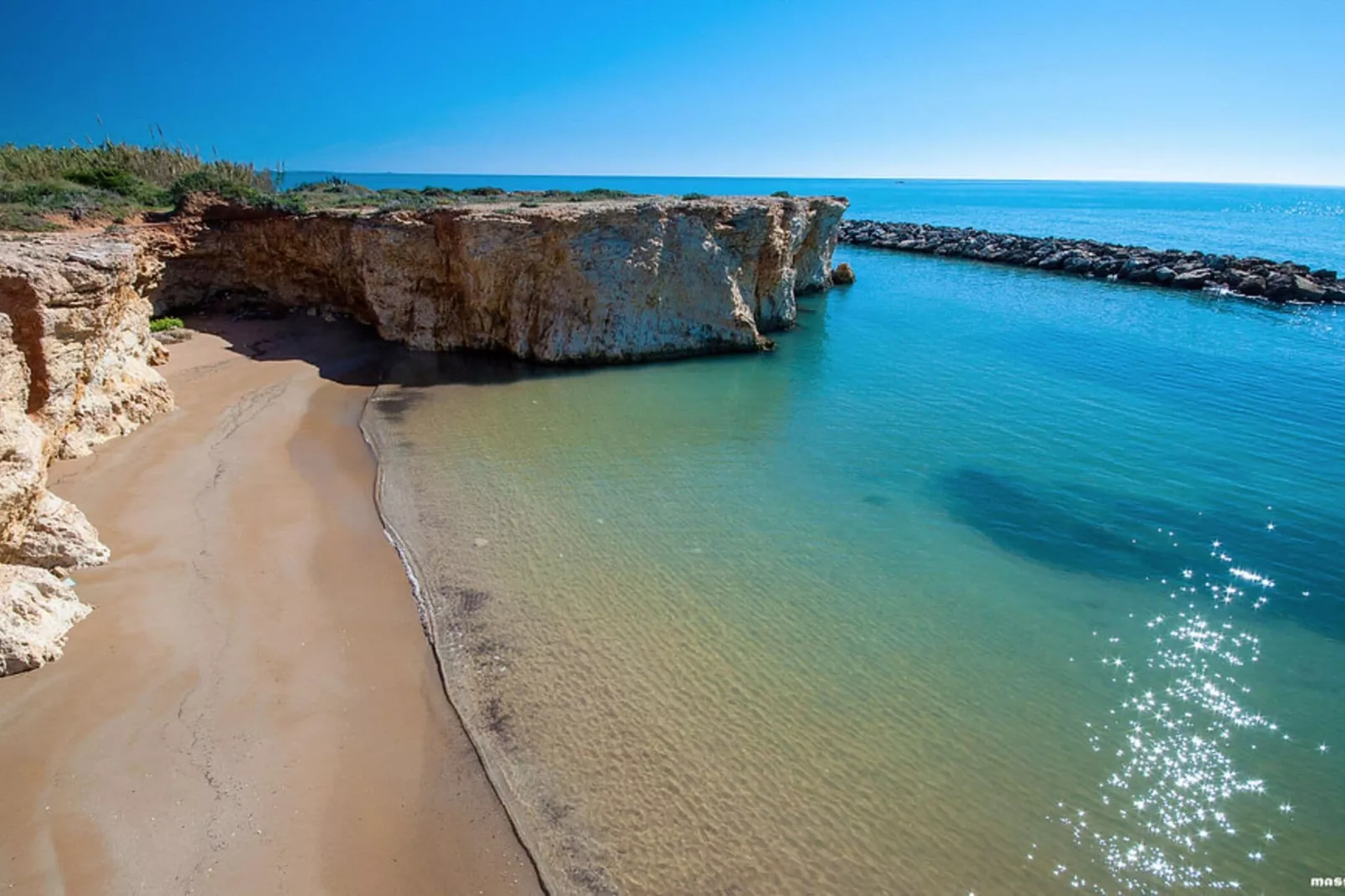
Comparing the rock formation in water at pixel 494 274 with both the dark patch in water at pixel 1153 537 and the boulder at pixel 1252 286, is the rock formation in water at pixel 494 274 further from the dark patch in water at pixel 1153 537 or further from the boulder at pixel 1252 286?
the boulder at pixel 1252 286

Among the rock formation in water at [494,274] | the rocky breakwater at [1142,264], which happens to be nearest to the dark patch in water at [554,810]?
the rock formation in water at [494,274]

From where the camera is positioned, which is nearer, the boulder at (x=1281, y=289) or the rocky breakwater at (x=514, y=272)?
the rocky breakwater at (x=514, y=272)

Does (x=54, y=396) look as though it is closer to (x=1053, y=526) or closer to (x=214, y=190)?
(x=214, y=190)

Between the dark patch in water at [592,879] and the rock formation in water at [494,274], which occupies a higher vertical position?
the rock formation in water at [494,274]

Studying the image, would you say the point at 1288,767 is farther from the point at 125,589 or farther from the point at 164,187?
the point at 164,187

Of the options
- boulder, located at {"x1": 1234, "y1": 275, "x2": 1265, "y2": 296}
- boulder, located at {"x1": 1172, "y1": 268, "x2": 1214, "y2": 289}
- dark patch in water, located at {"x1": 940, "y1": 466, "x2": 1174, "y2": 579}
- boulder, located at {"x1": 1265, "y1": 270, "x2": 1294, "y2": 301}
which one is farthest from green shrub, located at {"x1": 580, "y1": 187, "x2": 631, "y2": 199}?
boulder, located at {"x1": 1265, "y1": 270, "x2": 1294, "y2": 301}
